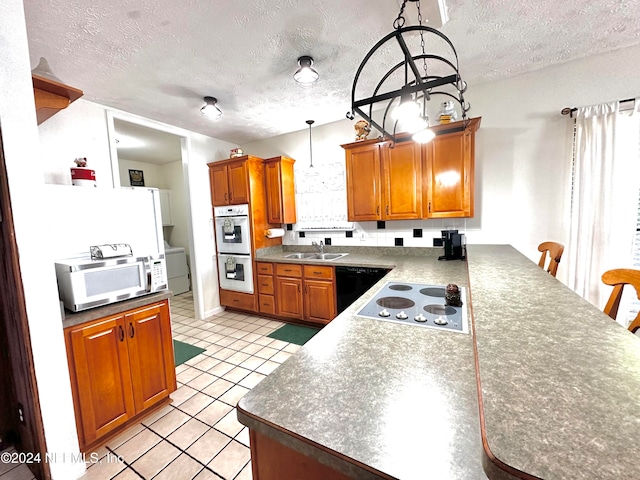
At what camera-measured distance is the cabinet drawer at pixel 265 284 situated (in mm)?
3443

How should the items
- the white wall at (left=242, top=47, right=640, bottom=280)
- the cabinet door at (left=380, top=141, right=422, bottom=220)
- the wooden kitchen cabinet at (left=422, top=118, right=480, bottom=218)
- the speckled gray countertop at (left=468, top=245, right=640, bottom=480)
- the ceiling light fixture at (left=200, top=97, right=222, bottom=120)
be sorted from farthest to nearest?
the cabinet door at (left=380, top=141, right=422, bottom=220), the ceiling light fixture at (left=200, top=97, right=222, bottom=120), the wooden kitchen cabinet at (left=422, top=118, right=480, bottom=218), the white wall at (left=242, top=47, right=640, bottom=280), the speckled gray countertop at (left=468, top=245, right=640, bottom=480)

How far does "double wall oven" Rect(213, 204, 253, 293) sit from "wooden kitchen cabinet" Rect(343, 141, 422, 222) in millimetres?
1460

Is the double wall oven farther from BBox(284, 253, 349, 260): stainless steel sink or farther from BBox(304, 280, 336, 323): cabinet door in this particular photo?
BBox(304, 280, 336, 323): cabinet door

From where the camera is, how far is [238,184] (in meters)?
3.52

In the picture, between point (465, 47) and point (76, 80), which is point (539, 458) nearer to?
point (465, 47)

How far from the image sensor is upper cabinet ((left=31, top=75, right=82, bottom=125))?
143cm

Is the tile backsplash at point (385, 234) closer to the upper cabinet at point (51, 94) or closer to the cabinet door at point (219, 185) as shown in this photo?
the cabinet door at point (219, 185)

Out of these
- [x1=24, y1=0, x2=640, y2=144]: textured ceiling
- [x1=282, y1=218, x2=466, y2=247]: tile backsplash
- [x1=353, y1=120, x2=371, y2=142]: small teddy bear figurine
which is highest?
[x1=24, y1=0, x2=640, y2=144]: textured ceiling

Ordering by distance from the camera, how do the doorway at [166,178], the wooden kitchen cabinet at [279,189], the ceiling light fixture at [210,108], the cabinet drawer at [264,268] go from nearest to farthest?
the ceiling light fixture at [210,108], the cabinet drawer at [264,268], the wooden kitchen cabinet at [279,189], the doorway at [166,178]

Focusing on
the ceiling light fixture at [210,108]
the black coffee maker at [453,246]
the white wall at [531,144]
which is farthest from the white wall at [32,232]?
the white wall at [531,144]

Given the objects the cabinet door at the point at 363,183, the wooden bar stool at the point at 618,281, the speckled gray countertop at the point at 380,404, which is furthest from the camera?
the cabinet door at the point at 363,183

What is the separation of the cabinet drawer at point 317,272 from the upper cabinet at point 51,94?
7.74 feet

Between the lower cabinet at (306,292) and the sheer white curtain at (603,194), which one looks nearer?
the sheer white curtain at (603,194)

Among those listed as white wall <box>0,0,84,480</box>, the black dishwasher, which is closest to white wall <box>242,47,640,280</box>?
the black dishwasher
